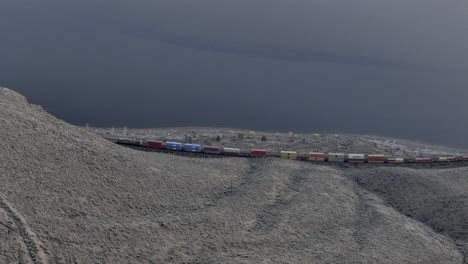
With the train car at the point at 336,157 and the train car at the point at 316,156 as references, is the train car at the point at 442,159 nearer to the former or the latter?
the train car at the point at 336,157

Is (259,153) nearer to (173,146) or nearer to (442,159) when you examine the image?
(173,146)

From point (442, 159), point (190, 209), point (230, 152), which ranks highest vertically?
point (442, 159)

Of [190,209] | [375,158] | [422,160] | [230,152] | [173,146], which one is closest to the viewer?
[190,209]

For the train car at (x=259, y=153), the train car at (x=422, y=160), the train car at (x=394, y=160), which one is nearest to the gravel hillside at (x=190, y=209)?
the train car at (x=259, y=153)

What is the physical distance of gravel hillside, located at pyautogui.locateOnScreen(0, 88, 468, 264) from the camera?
2205 centimetres

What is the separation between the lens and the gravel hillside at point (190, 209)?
22047mm

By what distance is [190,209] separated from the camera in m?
25.7

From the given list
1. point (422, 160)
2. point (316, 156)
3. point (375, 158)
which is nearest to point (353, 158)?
point (375, 158)

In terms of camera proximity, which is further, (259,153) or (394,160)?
(394,160)

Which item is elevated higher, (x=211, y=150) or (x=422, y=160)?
(x=422, y=160)

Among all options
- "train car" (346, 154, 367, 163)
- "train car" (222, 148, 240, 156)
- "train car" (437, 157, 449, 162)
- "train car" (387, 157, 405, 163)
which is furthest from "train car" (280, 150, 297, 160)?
"train car" (437, 157, 449, 162)

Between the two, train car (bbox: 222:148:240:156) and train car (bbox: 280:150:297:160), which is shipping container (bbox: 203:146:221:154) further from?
train car (bbox: 280:150:297:160)

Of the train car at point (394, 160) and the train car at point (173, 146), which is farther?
the train car at point (394, 160)

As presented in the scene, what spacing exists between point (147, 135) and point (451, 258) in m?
25.5
